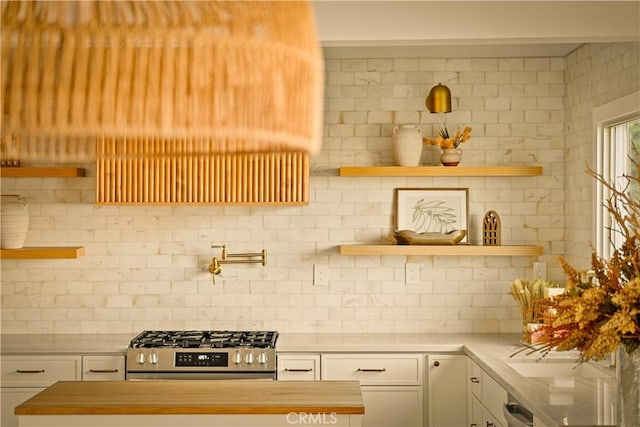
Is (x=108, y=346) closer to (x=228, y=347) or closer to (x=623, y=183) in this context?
(x=228, y=347)

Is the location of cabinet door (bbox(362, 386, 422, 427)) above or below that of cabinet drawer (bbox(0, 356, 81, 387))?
below

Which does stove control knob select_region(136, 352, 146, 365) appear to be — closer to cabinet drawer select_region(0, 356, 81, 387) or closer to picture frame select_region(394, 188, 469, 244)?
cabinet drawer select_region(0, 356, 81, 387)

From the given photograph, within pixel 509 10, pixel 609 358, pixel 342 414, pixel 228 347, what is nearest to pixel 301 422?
pixel 342 414

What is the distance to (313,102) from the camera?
1.33 m

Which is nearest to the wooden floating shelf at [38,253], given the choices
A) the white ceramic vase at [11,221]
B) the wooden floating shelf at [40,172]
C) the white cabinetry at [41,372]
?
the white ceramic vase at [11,221]

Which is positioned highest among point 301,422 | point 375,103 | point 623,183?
point 375,103

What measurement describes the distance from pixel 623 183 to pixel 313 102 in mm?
3407

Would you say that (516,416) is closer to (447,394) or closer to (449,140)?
(447,394)

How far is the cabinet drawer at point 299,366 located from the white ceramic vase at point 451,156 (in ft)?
4.89

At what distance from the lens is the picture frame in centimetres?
515

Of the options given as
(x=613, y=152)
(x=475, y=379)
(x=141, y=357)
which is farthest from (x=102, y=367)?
(x=613, y=152)

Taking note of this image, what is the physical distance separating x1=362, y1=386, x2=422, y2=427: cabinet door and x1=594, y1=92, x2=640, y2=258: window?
4.57 ft

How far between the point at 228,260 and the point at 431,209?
1.38m

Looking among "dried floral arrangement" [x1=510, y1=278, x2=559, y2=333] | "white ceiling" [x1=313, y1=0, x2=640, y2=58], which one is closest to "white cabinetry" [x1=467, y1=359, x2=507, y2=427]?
"dried floral arrangement" [x1=510, y1=278, x2=559, y2=333]
